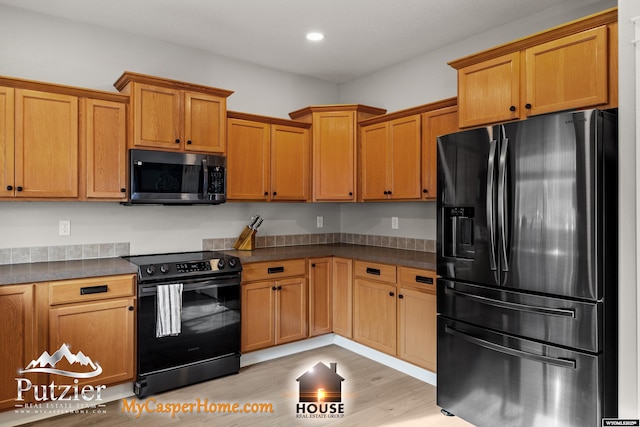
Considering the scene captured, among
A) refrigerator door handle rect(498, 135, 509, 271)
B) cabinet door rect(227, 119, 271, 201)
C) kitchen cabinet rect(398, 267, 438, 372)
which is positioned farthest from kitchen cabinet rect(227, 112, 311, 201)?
refrigerator door handle rect(498, 135, 509, 271)

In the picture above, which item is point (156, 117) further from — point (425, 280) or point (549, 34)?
point (549, 34)

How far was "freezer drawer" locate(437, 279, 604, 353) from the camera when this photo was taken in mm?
2014

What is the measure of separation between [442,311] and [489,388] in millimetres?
520

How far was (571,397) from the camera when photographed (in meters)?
2.06

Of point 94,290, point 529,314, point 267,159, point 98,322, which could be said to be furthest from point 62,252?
point 529,314

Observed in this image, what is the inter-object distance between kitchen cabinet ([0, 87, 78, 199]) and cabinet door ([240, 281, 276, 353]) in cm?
150

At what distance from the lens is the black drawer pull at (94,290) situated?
271 centimetres

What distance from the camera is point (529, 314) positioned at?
221 cm

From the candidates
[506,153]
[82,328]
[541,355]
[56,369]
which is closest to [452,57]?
[506,153]

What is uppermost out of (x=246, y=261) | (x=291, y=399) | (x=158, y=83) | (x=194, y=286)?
(x=158, y=83)

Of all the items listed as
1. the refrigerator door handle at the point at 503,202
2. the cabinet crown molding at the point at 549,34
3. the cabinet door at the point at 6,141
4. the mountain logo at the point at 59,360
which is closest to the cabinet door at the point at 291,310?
the mountain logo at the point at 59,360

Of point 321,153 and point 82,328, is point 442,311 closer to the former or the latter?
point 321,153

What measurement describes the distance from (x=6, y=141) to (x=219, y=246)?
1.81 meters

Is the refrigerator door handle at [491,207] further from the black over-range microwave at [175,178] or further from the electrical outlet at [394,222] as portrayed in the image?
the black over-range microwave at [175,178]
